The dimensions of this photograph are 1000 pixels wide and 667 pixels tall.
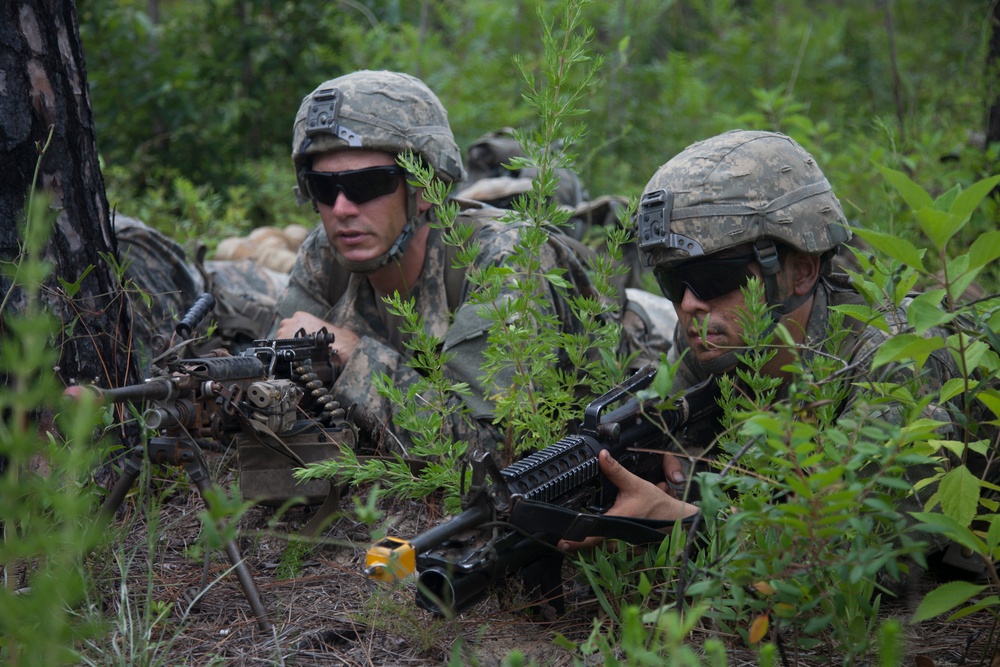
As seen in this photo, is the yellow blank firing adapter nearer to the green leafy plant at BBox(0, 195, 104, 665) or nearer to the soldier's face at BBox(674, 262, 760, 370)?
the green leafy plant at BBox(0, 195, 104, 665)

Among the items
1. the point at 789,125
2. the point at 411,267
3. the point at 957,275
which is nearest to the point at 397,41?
the point at 789,125

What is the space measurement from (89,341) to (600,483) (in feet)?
6.11

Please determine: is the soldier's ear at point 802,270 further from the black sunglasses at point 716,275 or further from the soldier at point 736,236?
the black sunglasses at point 716,275

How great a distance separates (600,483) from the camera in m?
2.92

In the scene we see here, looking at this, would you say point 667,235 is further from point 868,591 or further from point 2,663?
point 2,663

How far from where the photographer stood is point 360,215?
4.13 m

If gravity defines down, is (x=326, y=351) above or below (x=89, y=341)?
below

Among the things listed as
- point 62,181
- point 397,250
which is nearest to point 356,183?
point 397,250

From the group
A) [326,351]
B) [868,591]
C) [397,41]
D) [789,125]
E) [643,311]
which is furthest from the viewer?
[397,41]

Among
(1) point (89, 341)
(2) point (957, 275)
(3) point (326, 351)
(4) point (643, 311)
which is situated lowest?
(4) point (643, 311)

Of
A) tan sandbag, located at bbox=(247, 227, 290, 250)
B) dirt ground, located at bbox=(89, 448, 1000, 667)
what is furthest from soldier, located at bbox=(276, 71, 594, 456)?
tan sandbag, located at bbox=(247, 227, 290, 250)

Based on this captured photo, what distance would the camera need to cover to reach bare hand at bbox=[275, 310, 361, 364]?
407 centimetres

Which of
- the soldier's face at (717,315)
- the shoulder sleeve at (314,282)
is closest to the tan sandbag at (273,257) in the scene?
the shoulder sleeve at (314,282)

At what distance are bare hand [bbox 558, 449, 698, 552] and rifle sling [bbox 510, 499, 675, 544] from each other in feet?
0.20
